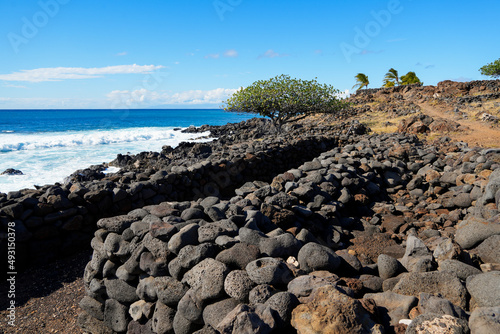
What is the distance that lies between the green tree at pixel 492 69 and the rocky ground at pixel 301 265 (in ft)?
174

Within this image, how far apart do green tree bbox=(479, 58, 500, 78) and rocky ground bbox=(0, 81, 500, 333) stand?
53.1 metres

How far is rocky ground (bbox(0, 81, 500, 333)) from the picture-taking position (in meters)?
2.99

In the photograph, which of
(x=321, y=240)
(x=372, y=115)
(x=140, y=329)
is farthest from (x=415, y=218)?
(x=372, y=115)

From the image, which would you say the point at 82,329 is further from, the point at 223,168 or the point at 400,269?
the point at 223,168

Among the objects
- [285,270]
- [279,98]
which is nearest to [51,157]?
[279,98]

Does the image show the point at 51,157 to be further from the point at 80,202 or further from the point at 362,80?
the point at 362,80

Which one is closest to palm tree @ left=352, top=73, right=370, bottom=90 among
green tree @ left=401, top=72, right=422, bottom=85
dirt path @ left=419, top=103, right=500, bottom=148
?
green tree @ left=401, top=72, right=422, bottom=85

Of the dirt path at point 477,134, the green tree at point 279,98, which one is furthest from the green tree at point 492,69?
the green tree at point 279,98

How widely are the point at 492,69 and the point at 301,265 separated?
202ft

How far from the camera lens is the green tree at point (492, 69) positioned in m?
50.4

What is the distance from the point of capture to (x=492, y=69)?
50.8 metres

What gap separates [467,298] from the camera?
335 centimetres

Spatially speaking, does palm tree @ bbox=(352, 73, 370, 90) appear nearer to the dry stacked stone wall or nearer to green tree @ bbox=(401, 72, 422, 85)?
green tree @ bbox=(401, 72, 422, 85)

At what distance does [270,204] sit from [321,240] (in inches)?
53.7
